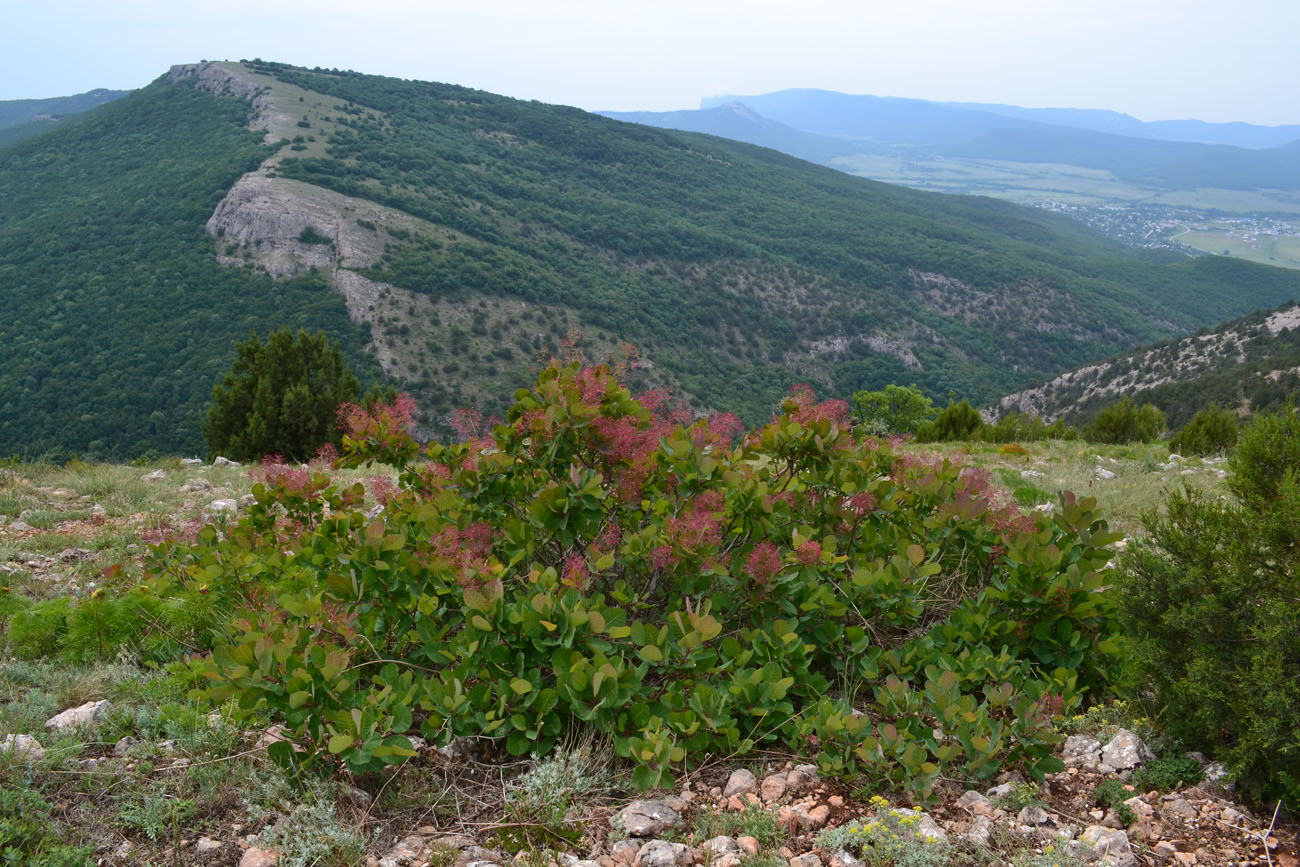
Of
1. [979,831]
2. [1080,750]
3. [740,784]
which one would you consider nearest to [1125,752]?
[1080,750]

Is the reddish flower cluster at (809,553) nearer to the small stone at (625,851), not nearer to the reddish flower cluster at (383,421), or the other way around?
the small stone at (625,851)

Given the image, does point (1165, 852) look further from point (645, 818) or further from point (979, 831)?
point (645, 818)

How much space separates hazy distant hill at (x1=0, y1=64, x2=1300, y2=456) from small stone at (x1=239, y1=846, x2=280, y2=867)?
81.2 feet

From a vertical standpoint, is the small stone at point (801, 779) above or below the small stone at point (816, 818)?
below

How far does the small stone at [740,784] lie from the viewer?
2580 millimetres

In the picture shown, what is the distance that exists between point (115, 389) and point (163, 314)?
953cm

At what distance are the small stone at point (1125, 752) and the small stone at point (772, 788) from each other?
3.87 ft

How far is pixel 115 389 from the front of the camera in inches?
1416

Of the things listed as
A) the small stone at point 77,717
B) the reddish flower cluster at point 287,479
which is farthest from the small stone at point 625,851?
the reddish flower cluster at point 287,479

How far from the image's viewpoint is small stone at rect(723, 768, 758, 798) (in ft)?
8.46

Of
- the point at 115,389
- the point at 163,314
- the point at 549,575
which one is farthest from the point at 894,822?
the point at 163,314

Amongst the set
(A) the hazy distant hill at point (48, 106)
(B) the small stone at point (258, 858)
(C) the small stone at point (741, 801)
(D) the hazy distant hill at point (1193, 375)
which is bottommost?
(D) the hazy distant hill at point (1193, 375)

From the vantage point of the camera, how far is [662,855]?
2166 millimetres

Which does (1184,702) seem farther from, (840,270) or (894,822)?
(840,270)
